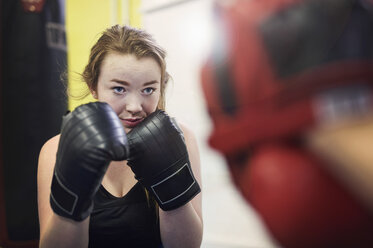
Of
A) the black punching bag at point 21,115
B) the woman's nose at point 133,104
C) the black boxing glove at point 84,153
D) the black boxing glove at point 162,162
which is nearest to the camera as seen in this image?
the black boxing glove at point 84,153

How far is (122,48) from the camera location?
92cm

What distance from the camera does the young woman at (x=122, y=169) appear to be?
639 millimetres

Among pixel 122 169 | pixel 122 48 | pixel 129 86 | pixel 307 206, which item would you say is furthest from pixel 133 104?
pixel 307 206

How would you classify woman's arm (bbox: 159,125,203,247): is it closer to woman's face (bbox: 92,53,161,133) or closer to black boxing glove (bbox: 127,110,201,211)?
black boxing glove (bbox: 127,110,201,211)

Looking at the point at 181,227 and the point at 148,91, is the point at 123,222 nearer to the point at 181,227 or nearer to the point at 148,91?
the point at 181,227

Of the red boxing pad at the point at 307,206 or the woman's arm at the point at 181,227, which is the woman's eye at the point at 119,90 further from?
the red boxing pad at the point at 307,206

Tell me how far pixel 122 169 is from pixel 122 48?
1.28 ft

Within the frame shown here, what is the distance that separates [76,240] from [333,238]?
0.69 m

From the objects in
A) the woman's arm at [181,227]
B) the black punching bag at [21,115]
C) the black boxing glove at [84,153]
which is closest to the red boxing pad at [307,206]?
the black boxing glove at [84,153]

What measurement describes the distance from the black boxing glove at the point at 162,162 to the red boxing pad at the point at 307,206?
50cm

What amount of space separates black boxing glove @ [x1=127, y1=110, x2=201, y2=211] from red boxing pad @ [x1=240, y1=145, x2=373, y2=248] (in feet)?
1.64

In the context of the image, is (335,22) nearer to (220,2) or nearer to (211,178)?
(220,2)

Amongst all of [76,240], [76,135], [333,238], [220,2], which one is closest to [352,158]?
[333,238]

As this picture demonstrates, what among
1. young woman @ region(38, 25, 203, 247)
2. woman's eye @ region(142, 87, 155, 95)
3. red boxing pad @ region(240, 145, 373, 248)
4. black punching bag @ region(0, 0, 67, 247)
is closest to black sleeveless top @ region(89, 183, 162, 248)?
young woman @ region(38, 25, 203, 247)
